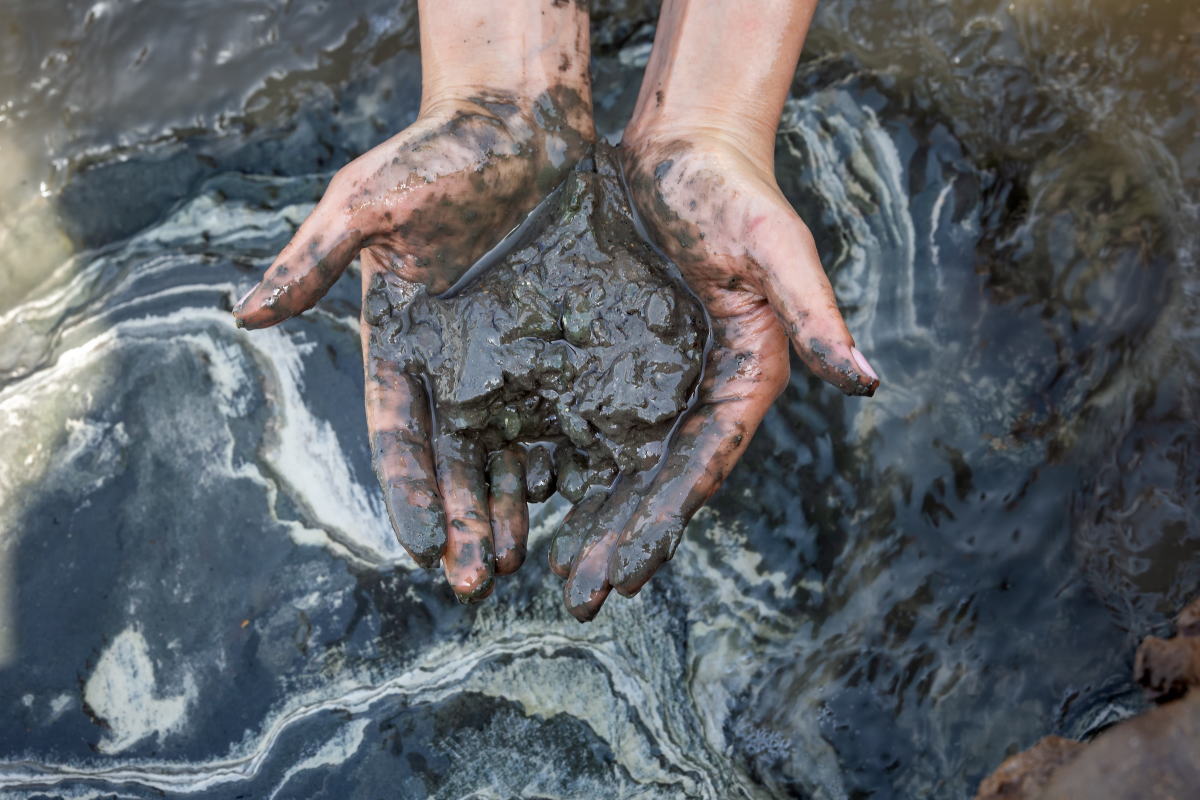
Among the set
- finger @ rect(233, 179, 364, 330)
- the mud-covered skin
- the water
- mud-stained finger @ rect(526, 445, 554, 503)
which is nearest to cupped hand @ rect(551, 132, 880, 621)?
mud-stained finger @ rect(526, 445, 554, 503)

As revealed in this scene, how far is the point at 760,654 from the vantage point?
220cm

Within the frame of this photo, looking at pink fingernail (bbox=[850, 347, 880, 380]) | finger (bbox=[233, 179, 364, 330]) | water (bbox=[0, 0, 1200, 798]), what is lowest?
water (bbox=[0, 0, 1200, 798])

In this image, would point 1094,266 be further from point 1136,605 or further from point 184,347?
point 184,347

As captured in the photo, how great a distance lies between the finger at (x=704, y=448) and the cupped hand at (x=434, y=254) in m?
0.31

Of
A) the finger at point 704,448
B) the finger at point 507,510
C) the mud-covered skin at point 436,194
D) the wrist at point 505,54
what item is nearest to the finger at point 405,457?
the finger at point 507,510

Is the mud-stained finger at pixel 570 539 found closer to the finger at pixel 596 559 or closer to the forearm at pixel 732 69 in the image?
the finger at pixel 596 559

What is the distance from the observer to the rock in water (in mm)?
1908

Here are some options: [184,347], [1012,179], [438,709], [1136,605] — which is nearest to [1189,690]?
[1136,605]

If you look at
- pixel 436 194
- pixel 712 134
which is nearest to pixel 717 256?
pixel 712 134

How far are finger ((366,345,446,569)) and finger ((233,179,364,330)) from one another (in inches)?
10.3

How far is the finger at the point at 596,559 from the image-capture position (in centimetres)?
175

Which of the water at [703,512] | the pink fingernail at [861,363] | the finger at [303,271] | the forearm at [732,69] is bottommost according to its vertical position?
the water at [703,512]

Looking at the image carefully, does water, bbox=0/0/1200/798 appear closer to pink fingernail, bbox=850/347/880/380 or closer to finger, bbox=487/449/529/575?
finger, bbox=487/449/529/575

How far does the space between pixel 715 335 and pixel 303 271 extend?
2.88ft
